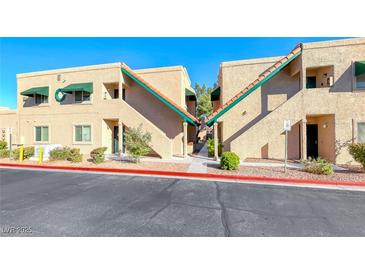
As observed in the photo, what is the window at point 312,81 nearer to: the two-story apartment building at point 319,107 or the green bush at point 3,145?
the two-story apartment building at point 319,107

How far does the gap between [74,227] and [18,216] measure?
1.90 m

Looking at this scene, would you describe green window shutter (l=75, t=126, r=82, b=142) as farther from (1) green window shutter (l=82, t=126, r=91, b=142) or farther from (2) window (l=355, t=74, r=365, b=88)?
(2) window (l=355, t=74, r=365, b=88)

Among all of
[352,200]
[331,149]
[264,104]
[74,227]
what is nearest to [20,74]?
[74,227]

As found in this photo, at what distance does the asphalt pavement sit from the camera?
370 centimetres

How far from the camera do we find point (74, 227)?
149 inches

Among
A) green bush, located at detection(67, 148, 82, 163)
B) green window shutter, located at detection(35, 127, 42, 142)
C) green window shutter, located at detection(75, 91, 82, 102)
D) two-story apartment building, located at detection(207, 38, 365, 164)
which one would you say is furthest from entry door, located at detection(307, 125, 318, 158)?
green window shutter, located at detection(35, 127, 42, 142)

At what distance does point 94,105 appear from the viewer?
14391mm

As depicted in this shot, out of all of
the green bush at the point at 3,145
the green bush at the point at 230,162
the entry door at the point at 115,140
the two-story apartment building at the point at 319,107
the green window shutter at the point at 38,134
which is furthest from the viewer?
the green bush at the point at 3,145

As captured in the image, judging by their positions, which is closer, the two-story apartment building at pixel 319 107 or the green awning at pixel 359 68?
the green awning at pixel 359 68

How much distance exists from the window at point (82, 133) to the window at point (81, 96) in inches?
96.6

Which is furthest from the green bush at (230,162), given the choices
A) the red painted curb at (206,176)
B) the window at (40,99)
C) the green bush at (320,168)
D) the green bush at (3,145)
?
the green bush at (3,145)

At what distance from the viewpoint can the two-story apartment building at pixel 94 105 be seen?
14172 millimetres

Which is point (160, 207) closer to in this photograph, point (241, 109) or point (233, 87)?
point (241, 109)

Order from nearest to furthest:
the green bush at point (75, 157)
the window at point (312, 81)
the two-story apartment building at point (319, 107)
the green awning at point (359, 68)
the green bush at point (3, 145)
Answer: the green awning at point (359, 68)
the two-story apartment building at point (319, 107)
the green bush at point (75, 157)
the window at point (312, 81)
the green bush at point (3, 145)
